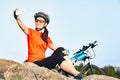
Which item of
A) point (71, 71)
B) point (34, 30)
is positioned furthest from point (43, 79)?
point (34, 30)

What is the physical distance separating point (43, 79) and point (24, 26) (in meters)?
1.80

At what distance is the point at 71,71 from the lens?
34.3 feet

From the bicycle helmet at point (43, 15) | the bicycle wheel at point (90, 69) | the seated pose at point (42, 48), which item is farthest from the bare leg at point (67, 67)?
the bicycle wheel at point (90, 69)

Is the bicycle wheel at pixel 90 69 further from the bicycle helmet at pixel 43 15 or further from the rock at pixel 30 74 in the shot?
the rock at pixel 30 74

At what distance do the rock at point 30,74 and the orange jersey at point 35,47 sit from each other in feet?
3.00

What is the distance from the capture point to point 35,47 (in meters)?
10.8

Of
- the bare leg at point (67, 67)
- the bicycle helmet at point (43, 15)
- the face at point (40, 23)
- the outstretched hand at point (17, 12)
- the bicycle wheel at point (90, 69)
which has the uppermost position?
the outstretched hand at point (17, 12)

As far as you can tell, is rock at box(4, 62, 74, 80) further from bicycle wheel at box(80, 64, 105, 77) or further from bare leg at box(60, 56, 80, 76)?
bicycle wheel at box(80, 64, 105, 77)

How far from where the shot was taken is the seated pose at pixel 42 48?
10492mm

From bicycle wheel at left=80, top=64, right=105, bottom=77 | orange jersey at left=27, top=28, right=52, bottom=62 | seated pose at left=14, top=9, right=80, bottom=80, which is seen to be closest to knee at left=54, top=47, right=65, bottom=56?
seated pose at left=14, top=9, right=80, bottom=80

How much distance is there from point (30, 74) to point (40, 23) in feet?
6.15

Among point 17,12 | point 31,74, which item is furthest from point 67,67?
point 17,12

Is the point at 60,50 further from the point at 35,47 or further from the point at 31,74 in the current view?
the point at 31,74

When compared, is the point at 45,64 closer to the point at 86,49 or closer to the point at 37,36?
the point at 37,36
